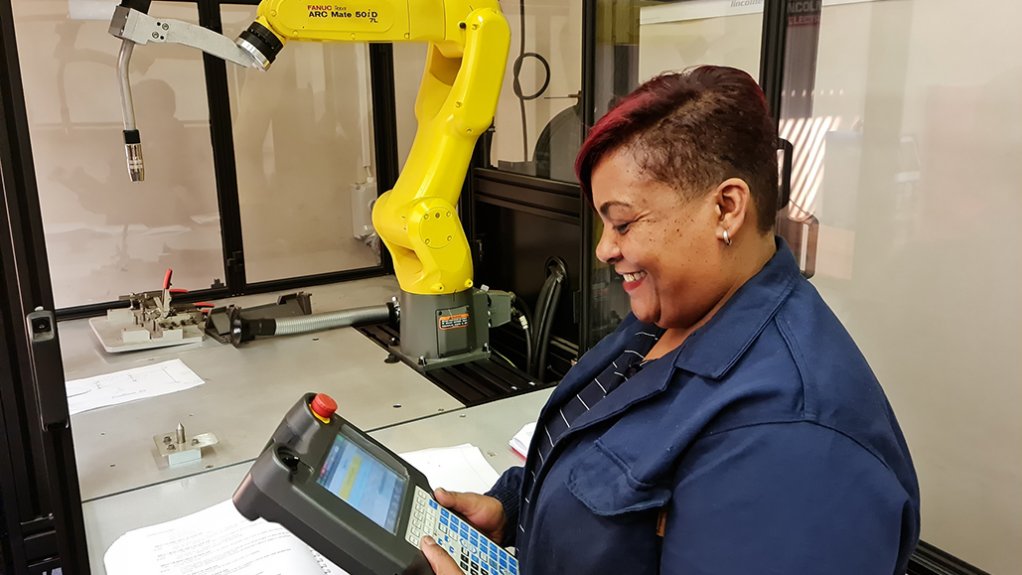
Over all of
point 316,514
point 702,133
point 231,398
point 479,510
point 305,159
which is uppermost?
point 702,133

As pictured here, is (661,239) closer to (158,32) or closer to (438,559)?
(438,559)

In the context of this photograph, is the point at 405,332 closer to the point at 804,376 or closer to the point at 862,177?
the point at 862,177

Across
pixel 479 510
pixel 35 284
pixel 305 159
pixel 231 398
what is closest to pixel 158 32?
pixel 35 284

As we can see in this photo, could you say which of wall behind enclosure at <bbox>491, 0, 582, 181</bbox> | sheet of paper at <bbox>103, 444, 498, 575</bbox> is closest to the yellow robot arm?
wall behind enclosure at <bbox>491, 0, 582, 181</bbox>

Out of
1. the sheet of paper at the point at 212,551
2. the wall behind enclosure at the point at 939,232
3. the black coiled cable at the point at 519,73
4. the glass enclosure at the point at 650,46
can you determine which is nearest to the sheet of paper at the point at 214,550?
the sheet of paper at the point at 212,551

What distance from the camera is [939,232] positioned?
53.1 inches

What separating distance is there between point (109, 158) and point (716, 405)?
2655mm

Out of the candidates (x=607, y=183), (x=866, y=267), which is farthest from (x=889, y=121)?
(x=607, y=183)

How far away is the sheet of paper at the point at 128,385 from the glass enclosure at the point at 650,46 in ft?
3.79

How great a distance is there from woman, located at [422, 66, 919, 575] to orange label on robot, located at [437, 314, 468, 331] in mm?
1219

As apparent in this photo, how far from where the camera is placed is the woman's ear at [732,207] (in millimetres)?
724

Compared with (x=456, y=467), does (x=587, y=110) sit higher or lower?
higher

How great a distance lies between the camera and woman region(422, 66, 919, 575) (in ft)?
2.07

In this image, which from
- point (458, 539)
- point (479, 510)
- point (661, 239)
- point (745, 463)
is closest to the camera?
point (745, 463)
